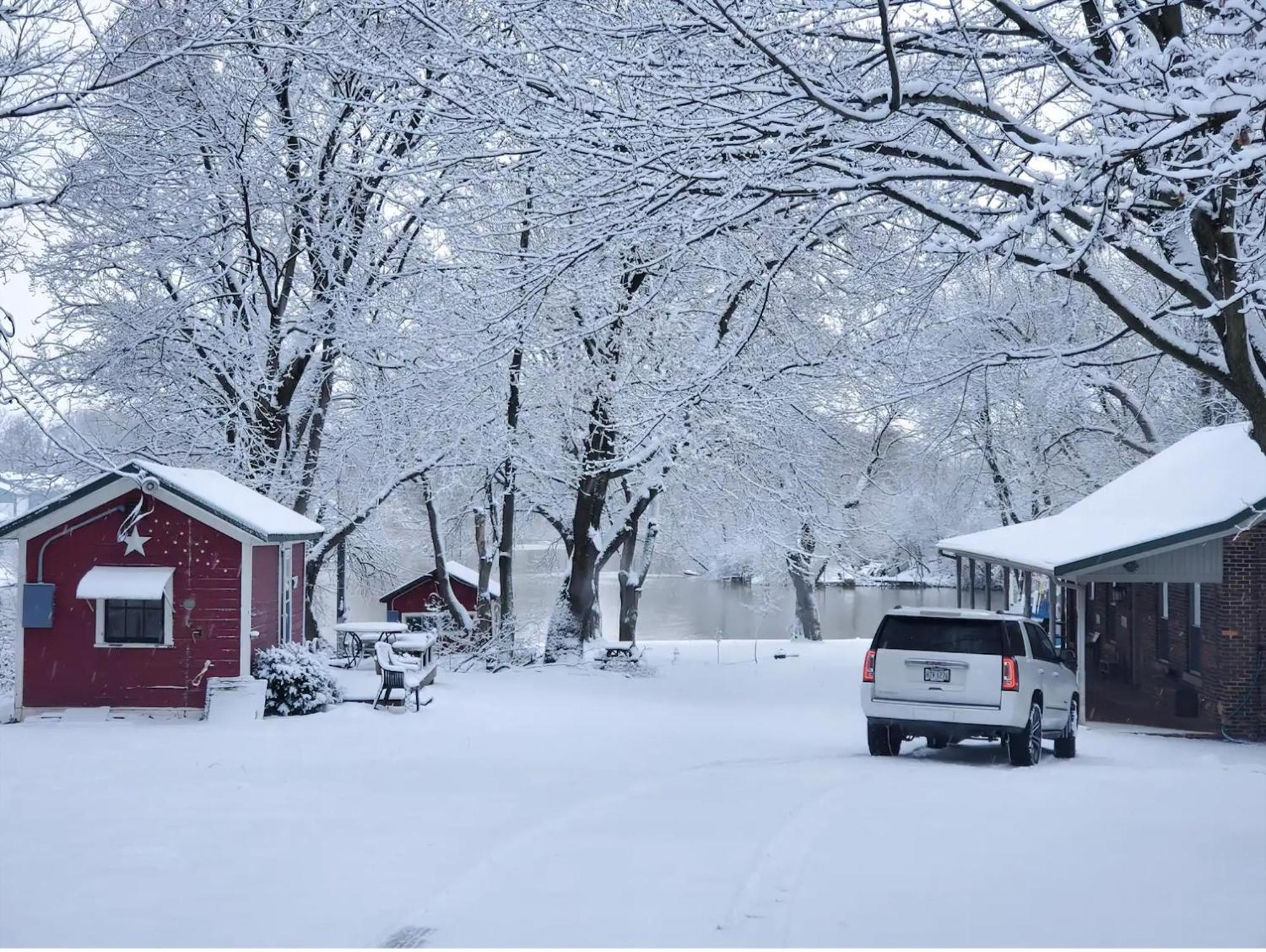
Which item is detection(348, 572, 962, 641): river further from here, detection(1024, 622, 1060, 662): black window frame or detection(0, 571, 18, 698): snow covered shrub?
detection(1024, 622, 1060, 662): black window frame

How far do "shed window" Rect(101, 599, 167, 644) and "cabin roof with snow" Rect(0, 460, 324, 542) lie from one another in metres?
1.58

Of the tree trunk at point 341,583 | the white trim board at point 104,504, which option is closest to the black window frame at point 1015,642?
the white trim board at point 104,504

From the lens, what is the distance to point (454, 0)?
1340 centimetres

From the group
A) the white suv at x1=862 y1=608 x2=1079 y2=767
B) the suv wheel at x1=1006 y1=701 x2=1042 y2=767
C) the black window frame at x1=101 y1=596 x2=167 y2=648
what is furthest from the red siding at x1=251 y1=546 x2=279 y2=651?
the suv wheel at x1=1006 y1=701 x2=1042 y2=767

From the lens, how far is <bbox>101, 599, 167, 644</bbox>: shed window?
17703 millimetres

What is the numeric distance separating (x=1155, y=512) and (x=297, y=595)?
47.5 feet

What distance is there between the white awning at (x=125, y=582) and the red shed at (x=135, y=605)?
0.11 ft

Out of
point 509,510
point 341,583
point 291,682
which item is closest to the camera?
point 291,682

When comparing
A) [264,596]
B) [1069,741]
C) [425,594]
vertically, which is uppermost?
[264,596]

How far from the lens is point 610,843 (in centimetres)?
867

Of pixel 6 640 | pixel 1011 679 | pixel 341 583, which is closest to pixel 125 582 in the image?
pixel 6 640

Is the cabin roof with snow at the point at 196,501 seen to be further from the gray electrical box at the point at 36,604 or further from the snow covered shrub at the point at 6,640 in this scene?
the snow covered shrub at the point at 6,640

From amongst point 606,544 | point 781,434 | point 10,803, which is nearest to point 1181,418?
point 781,434

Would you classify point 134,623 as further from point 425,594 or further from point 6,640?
point 425,594
